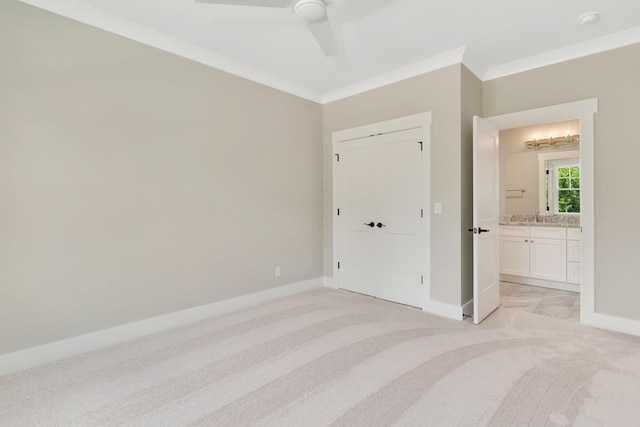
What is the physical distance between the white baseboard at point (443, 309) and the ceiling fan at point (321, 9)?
8.60 feet

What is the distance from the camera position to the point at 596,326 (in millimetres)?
2834

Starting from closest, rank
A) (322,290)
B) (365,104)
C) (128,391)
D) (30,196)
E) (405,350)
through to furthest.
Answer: (128,391)
(30,196)
(405,350)
(365,104)
(322,290)

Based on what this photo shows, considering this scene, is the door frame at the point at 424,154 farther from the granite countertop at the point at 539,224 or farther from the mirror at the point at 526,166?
the mirror at the point at 526,166

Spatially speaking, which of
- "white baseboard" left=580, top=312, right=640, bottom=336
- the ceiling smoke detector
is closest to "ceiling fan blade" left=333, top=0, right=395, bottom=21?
the ceiling smoke detector

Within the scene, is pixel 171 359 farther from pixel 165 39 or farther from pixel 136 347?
pixel 165 39

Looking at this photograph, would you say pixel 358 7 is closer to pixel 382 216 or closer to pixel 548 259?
pixel 382 216

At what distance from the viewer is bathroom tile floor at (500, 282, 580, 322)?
327 cm

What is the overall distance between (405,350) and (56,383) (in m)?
2.39

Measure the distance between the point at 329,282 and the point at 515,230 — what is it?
9.33 feet

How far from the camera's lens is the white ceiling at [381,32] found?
232 cm

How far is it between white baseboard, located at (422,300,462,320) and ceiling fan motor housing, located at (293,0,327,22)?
2.82m

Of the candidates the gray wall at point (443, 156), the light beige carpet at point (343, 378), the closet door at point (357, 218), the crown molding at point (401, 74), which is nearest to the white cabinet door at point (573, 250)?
the light beige carpet at point (343, 378)

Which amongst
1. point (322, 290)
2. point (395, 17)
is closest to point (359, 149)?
point (395, 17)

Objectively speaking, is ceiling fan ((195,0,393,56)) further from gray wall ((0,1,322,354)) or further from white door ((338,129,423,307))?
white door ((338,129,423,307))
